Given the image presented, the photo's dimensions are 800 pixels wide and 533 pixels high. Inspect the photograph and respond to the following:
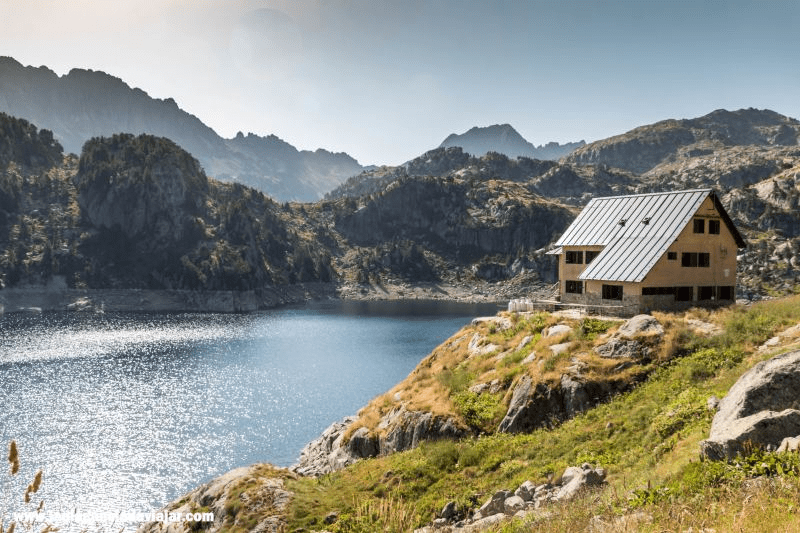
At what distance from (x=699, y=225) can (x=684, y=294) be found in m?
6.28

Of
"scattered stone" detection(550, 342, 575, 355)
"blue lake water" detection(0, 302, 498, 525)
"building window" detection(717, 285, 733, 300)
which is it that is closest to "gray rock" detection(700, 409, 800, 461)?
"scattered stone" detection(550, 342, 575, 355)

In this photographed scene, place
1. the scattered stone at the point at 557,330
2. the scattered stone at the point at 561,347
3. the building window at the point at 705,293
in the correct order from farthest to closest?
the building window at the point at 705,293 → the scattered stone at the point at 557,330 → the scattered stone at the point at 561,347

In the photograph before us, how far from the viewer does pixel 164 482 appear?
2377 inches

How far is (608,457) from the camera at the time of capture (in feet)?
79.8

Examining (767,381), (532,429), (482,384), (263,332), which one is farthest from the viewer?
(263,332)

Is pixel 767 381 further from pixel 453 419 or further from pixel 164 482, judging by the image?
pixel 164 482

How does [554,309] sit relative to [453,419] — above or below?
above

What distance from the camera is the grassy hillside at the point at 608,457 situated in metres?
15.8

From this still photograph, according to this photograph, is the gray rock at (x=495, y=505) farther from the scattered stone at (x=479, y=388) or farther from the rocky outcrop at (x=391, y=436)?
the scattered stone at (x=479, y=388)

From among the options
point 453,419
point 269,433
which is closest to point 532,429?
point 453,419

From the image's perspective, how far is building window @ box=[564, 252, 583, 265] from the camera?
55312mm

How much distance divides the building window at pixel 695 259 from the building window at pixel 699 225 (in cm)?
204

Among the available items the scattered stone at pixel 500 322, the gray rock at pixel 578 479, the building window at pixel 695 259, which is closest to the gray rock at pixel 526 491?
the gray rock at pixel 578 479

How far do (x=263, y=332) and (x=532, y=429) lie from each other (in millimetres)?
160595
